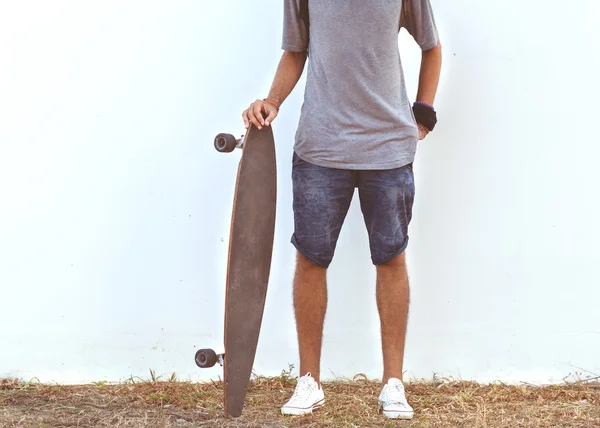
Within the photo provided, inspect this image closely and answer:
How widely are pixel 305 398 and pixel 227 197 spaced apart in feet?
2.79

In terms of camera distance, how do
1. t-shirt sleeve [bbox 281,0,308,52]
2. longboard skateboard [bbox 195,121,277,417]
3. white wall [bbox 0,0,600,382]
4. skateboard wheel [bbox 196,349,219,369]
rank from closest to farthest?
skateboard wheel [bbox 196,349,219,369] < longboard skateboard [bbox 195,121,277,417] < t-shirt sleeve [bbox 281,0,308,52] < white wall [bbox 0,0,600,382]

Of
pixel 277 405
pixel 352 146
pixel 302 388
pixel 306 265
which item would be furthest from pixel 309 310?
pixel 352 146

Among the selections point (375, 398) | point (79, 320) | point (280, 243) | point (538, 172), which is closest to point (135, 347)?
point (79, 320)

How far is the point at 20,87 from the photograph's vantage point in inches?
127

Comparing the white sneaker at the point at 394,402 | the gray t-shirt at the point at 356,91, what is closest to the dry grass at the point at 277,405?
the white sneaker at the point at 394,402

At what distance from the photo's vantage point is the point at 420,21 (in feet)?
9.45

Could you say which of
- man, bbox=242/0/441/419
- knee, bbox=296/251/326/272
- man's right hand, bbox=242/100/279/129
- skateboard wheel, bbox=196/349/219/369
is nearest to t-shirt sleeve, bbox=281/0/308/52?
man, bbox=242/0/441/419

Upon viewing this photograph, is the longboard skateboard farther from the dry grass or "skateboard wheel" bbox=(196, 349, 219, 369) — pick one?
the dry grass

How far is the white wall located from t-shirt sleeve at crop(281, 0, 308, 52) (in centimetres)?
36

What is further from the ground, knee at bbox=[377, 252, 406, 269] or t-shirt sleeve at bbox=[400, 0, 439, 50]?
t-shirt sleeve at bbox=[400, 0, 439, 50]

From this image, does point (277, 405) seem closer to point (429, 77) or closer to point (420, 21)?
point (429, 77)

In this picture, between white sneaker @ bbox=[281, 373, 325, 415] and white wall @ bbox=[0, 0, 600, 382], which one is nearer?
white sneaker @ bbox=[281, 373, 325, 415]

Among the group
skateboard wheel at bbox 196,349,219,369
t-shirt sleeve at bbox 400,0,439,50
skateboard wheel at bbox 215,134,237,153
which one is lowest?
skateboard wheel at bbox 196,349,219,369

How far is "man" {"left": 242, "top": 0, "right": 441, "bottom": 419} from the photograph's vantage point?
2762mm
